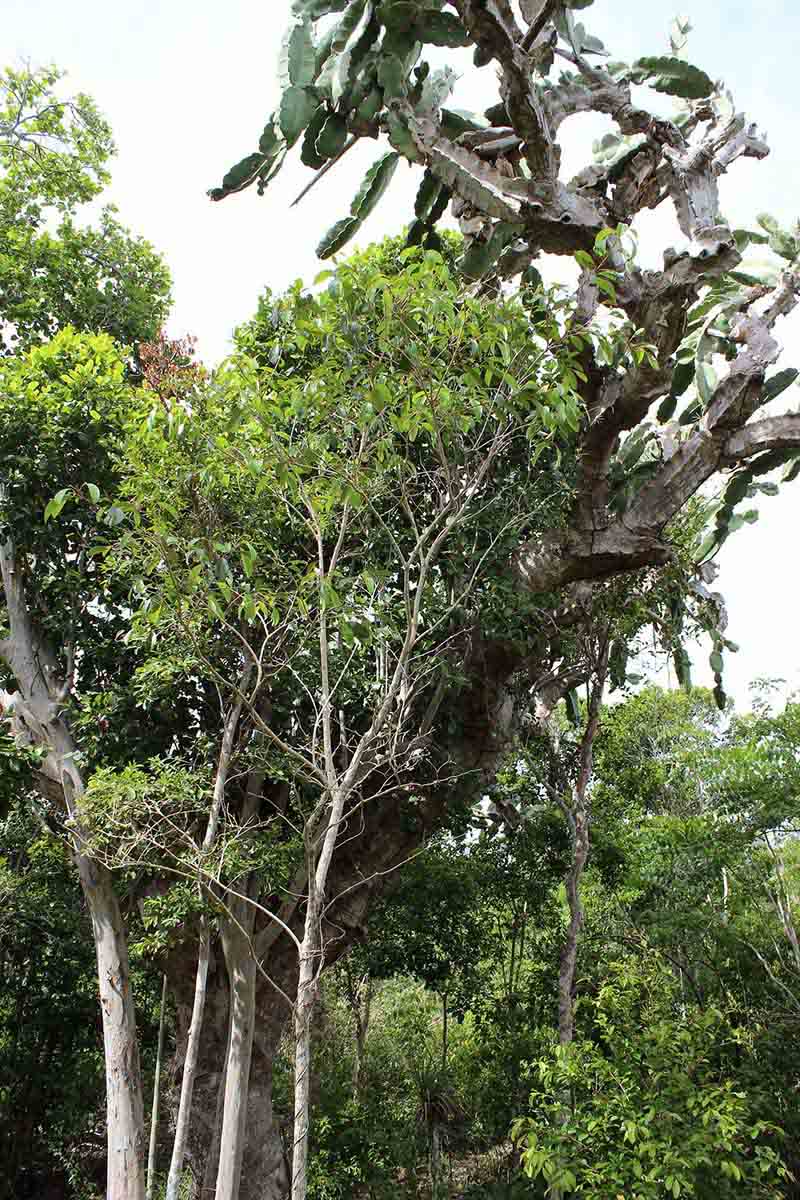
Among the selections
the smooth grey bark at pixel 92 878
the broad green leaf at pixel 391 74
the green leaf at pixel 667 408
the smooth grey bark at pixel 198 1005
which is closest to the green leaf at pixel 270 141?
the broad green leaf at pixel 391 74

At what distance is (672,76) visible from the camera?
4.67 metres

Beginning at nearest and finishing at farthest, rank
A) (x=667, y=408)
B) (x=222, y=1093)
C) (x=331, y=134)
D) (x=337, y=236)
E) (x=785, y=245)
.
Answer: (x=331, y=134)
(x=337, y=236)
(x=785, y=245)
(x=222, y=1093)
(x=667, y=408)

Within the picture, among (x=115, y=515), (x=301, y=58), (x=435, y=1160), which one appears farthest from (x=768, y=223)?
(x=435, y=1160)

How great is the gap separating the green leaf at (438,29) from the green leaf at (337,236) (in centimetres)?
93

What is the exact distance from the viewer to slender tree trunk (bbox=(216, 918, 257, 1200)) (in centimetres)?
472

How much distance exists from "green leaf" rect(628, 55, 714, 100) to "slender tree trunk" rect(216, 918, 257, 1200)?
504 cm

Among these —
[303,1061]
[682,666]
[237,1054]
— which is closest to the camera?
[303,1061]

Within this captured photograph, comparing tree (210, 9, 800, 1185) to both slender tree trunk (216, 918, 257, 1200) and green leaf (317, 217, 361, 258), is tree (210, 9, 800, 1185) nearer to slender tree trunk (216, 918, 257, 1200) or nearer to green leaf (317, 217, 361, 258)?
green leaf (317, 217, 361, 258)

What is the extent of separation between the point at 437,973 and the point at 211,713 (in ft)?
12.3

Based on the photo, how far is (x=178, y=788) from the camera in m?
4.61

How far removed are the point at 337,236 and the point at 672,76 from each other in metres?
2.13

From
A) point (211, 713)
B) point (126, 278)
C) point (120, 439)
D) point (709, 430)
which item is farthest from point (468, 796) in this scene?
point (126, 278)

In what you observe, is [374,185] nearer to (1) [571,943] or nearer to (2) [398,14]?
(2) [398,14]

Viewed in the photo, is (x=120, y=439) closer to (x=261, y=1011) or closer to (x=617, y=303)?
(x=617, y=303)
